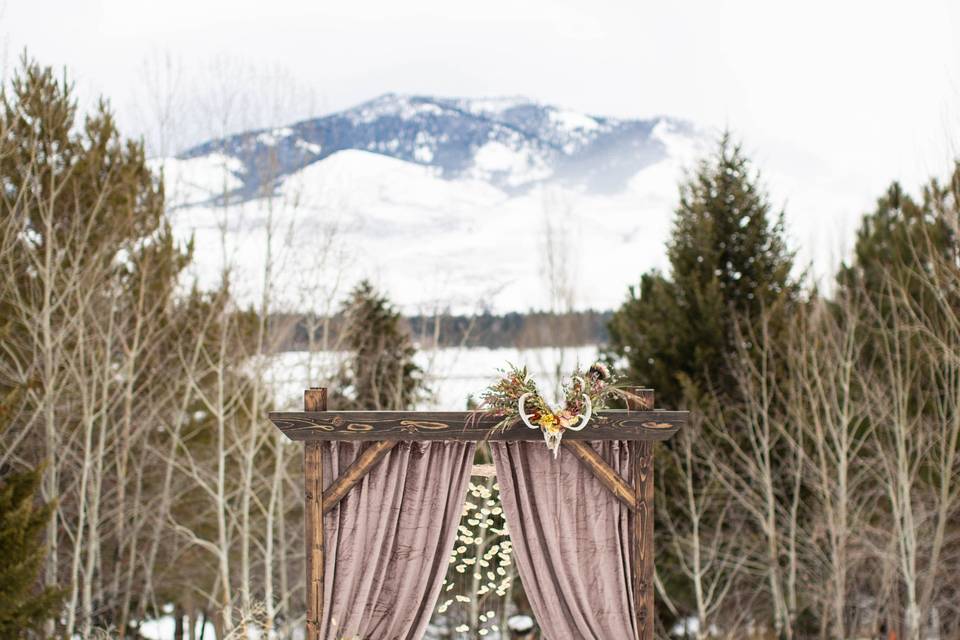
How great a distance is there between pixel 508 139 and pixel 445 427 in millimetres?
49956

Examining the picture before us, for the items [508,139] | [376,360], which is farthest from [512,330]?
[508,139]

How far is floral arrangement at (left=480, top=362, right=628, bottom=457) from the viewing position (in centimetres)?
485

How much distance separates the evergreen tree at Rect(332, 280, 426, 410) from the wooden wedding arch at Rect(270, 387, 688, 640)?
354 inches

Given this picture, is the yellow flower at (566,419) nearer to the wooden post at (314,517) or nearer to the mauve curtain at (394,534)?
the mauve curtain at (394,534)

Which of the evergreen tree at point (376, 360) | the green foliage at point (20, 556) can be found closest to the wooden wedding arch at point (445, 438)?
the green foliage at point (20, 556)

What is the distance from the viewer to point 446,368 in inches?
567

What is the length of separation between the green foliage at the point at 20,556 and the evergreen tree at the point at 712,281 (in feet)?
25.8

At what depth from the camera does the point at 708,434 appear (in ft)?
39.9

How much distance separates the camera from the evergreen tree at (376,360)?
47.2 ft

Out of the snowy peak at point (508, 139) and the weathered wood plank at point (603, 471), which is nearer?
the weathered wood plank at point (603, 471)

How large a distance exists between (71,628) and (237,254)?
17.1 ft

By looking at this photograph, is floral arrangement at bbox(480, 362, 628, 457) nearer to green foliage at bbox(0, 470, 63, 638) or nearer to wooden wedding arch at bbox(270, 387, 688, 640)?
wooden wedding arch at bbox(270, 387, 688, 640)

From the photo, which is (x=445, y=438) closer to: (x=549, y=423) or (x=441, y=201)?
(x=549, y=423)

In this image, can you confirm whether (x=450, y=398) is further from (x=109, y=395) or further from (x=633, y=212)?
(x=633, y=212)
